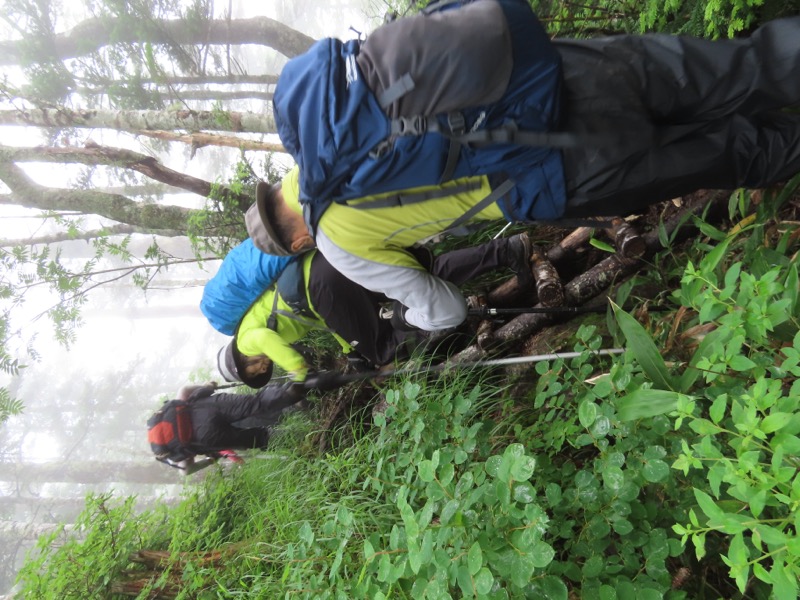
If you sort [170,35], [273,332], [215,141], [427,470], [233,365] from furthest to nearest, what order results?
[170,35], [215,141], [233,365], [273,332], [427,470]

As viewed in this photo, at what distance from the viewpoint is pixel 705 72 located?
1.86 metres

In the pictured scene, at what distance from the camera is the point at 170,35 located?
865 cm

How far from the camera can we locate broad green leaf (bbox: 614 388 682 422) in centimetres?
157

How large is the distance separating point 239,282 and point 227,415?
7.06 ft

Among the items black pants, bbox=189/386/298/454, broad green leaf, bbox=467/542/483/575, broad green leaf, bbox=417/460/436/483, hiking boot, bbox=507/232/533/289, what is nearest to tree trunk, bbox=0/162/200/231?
black pants, bbox=189/386/298/454

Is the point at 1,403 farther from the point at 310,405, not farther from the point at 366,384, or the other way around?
the point at 366,384

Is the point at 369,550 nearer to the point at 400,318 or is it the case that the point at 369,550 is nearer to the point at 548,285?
the point at 400,318

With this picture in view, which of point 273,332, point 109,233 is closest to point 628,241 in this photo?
point 273,332

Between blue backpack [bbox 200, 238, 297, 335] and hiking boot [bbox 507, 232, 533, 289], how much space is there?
5.38 feet

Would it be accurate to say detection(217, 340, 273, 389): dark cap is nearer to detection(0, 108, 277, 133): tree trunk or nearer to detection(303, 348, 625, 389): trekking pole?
detection(303, 348, 625, 389): trekking pole

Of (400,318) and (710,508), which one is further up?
(710,508)

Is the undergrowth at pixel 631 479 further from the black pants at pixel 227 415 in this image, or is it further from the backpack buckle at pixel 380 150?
the black pants at pixel 227 415

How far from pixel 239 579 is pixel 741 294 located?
10.6ft

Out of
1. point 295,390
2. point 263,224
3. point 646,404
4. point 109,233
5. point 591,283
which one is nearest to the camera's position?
point 646,404
